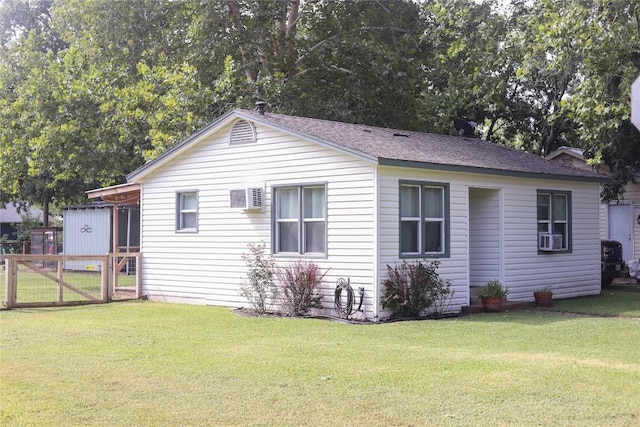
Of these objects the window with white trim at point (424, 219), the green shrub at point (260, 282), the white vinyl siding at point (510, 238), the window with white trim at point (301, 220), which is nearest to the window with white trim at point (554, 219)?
the white vinyl siding at point (510, 238)

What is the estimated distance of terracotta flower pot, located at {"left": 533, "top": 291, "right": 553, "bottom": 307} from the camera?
14.9 m

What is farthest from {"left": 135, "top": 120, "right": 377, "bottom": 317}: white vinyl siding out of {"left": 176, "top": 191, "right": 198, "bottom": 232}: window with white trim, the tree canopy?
the tree canopy

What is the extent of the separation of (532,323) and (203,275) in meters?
6.79

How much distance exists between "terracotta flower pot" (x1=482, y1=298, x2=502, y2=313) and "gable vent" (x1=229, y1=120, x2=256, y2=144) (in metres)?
5.31

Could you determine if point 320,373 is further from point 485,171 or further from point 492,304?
point 485,171

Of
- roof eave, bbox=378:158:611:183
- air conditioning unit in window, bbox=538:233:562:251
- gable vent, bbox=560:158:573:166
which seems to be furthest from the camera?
gable vent, bbox=560:158:573:166

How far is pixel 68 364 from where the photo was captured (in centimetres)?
852

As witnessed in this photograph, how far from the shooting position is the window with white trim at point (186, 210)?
16156mm

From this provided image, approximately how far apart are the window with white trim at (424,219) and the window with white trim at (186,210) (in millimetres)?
4906

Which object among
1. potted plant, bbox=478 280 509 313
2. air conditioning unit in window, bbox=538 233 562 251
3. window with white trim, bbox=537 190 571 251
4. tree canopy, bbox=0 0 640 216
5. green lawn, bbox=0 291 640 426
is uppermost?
tree canopy, bbox=0 0 640 216

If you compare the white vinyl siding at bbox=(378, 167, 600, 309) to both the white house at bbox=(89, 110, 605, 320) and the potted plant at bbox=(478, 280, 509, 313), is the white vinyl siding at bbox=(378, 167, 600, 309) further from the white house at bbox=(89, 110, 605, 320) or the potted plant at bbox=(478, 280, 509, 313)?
the potted plant at bbox=(478, 280, 509, 313)

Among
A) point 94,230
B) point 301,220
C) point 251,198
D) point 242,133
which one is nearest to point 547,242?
point 301,220

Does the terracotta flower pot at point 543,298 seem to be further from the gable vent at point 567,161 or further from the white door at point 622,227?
the gable vent at point 567,161

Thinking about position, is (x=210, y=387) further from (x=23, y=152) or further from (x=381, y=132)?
(x=23, y=152)
